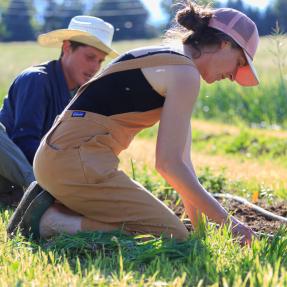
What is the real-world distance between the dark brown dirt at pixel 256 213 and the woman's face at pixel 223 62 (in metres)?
1.09

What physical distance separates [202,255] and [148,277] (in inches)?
14.6

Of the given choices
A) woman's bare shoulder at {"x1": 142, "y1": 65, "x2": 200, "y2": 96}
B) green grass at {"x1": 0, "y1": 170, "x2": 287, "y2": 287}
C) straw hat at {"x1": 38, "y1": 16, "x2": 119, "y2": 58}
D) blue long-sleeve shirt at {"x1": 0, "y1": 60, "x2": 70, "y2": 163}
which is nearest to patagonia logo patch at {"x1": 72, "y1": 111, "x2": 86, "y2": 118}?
woman's bare shoulder at {"x1": 142, "y1": 65, "x2": 200, "y2": 96}

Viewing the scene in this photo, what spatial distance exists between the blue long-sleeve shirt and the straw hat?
240mm

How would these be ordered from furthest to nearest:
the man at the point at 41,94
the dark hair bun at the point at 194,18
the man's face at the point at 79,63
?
the man's face at the point at 79,63 < the man at the point at 41,94 < the dark hair bun at the point at 194,18

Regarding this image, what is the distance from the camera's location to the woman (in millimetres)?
3611

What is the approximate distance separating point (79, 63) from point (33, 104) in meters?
0.55

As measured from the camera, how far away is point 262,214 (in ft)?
16.2

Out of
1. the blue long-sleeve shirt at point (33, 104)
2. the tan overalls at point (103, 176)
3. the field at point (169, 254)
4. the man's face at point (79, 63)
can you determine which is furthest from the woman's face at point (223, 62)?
the man's face at point (79, 63)

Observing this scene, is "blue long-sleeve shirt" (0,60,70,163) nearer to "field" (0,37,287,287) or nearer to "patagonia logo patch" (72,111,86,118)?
"field" (0,37,287,287)

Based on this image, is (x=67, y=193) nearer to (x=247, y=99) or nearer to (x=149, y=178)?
(x=149, y=178)

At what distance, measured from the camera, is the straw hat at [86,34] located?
17.9 feet

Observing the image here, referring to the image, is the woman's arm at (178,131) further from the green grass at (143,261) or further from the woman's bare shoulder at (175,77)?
the green grass at (143,261)

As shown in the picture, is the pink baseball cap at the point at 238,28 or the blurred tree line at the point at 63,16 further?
the blurred tree line at the point at 63,16

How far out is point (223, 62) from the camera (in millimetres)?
3723
